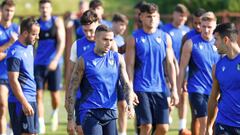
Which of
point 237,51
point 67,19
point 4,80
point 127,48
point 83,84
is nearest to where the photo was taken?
point 237,51

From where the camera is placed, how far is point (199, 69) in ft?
45.1

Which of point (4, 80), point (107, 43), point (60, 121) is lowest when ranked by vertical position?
point (60, 121)

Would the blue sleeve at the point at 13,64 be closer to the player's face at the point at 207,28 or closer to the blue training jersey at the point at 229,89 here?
the blue training jersey at the point at 229,89

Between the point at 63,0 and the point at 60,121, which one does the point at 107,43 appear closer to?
the point at 60,121

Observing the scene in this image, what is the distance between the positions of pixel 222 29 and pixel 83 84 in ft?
6.68

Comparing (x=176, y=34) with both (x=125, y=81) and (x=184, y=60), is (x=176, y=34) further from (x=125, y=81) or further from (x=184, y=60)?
(x=125, y=81)

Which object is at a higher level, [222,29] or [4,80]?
[222,29]

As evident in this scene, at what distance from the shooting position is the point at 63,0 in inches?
1607

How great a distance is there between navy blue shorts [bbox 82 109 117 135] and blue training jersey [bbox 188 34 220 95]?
125 inches

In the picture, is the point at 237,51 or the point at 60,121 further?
the point at 60,121

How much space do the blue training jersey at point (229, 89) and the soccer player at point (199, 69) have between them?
3351 mm

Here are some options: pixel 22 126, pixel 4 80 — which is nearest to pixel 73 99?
pixel 22 126

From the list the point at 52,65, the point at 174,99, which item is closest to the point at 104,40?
the point at 174,99

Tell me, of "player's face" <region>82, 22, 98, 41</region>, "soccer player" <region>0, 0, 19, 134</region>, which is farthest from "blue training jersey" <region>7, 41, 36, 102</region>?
"soccer player" <region>0, 0, 19, 134</region>
